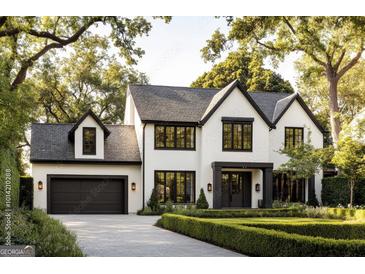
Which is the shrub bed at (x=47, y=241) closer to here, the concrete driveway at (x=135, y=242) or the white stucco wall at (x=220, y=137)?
the concrete driveway at (x=135, y=242)

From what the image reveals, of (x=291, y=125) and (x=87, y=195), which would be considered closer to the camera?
(x=87, y=195)

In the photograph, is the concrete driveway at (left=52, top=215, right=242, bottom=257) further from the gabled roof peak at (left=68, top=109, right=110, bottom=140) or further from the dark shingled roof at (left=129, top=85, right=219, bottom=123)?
the dark shingled roof at (left=129, top=85, right=219, bottom=123)

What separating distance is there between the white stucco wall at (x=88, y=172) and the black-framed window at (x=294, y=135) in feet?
27.9

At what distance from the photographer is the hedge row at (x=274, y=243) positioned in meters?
11.7

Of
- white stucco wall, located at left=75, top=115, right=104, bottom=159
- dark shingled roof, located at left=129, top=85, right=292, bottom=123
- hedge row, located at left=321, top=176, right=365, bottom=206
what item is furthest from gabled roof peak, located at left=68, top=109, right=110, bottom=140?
hedge row, located at left=321, top=176, right=365, bottom=206

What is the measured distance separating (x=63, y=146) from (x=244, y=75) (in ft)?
32.9

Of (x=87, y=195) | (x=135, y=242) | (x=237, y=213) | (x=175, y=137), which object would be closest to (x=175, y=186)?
(x=175, y=137)

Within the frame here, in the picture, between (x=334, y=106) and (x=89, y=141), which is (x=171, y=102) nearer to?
(x=89, y=141)

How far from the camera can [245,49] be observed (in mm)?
20938

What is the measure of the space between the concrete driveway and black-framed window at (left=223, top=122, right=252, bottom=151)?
9.70 m

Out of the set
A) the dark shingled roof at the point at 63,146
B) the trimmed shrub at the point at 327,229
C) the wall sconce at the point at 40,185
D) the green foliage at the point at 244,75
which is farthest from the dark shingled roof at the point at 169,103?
the trimmed shrub at the point at 327,229

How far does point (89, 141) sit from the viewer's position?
28.9 m

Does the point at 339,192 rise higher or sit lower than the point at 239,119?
lower
